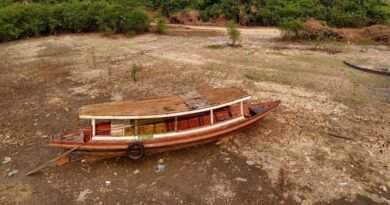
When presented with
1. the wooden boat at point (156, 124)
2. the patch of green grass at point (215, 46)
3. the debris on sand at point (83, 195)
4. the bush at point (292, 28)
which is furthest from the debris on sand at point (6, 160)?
the bush at point (292, 28)

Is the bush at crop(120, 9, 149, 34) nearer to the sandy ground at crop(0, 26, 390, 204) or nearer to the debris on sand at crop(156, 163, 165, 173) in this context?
the sandy ground at crop(0, 26, 390, 204)

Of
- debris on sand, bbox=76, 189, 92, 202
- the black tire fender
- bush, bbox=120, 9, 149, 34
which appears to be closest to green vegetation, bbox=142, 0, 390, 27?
bush, bbox=120, 9, 149, 34

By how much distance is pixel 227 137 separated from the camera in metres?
9.89

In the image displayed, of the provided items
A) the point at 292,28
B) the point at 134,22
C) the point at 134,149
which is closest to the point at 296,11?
the point at 292,28

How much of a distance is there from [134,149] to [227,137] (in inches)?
113

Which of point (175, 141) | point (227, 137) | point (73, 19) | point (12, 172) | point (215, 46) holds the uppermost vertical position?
point (73, 19)

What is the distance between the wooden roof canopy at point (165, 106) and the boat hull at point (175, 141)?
0.65 meters

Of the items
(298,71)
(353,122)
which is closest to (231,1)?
(298,71)

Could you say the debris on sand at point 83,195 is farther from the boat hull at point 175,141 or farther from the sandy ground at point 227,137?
the boat hull at point 175,141

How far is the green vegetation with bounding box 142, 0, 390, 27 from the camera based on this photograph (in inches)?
958

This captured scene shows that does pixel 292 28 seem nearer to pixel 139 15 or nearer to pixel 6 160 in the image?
pixel 139 15

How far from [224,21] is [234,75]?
14313 millimetres

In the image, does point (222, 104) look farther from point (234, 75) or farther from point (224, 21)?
point (224, 21)

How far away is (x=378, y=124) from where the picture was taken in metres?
10.5
